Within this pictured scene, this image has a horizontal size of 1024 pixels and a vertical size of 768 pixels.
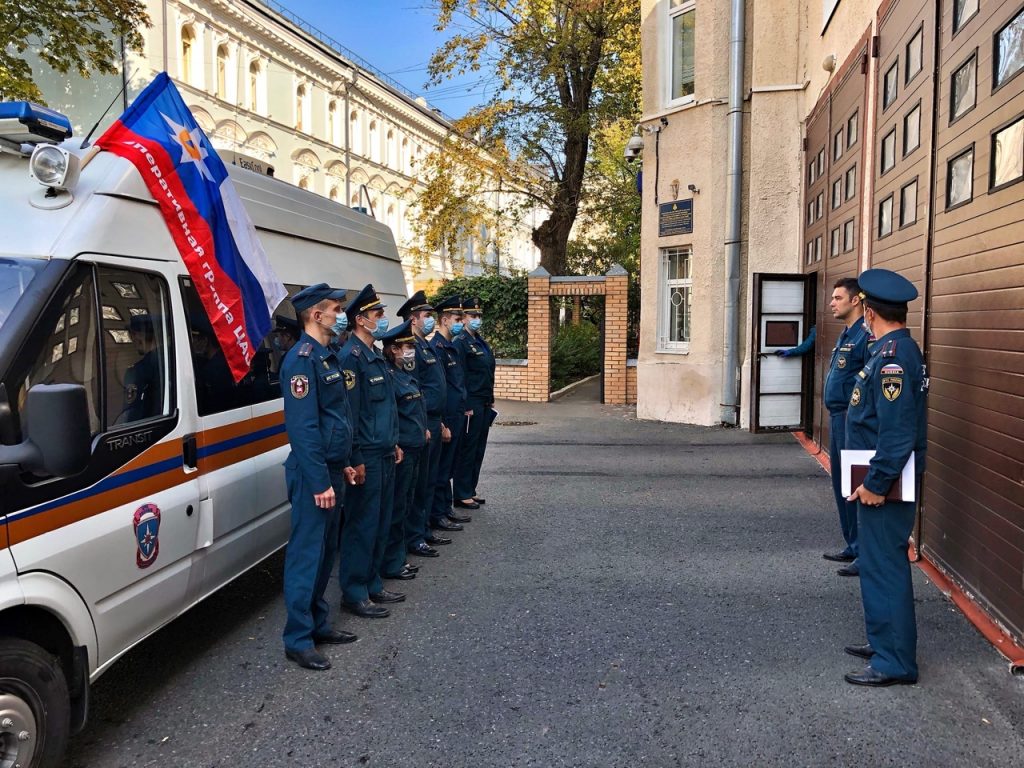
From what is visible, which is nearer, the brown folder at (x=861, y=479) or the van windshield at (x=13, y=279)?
the van windshield at (x=13, y=279)

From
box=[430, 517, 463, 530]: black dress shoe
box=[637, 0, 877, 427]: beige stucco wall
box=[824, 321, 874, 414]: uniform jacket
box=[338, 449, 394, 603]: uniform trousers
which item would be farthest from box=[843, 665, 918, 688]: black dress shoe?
box=[637, 0, 877, 427]: beige stucco wall

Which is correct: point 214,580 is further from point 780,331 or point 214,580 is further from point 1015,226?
point 780,331

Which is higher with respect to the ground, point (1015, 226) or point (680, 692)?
point (1015, 226)

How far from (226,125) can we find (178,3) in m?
4.07

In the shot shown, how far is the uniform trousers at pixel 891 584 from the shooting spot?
11.9 feet

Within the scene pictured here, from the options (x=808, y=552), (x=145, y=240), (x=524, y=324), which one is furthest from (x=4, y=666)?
(x=524, y=324)

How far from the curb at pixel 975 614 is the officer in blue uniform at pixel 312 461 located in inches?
114

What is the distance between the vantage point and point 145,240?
3.43m

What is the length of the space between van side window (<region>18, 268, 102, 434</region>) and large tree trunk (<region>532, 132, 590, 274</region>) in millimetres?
17209

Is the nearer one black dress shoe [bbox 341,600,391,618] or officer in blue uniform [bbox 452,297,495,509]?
black dress shoe [bbox 341,600,391,618]

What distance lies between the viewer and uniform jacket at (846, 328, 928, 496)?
3.54 m

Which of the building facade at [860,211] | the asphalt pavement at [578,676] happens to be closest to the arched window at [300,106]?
the building facade at [860,211]

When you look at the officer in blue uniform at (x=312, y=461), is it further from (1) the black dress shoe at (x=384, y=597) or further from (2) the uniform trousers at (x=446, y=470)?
(2) the uniform trousers at (x=446, y=470)

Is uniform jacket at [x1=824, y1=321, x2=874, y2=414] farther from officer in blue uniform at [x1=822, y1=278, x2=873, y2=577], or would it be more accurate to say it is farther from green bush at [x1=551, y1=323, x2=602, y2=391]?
green bush at [x1=551, y1=323, x2=602, y2=391]
